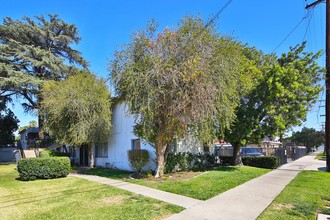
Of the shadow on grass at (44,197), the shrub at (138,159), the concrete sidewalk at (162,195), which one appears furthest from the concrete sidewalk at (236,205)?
the shrub at (138,159)

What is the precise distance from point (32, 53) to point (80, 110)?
14.0 metres

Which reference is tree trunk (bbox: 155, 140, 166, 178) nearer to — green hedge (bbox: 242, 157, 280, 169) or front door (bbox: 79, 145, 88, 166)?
green hedge (bbox: 242, 157, 280, 169)

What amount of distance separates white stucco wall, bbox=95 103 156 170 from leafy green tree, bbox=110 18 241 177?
179 inches

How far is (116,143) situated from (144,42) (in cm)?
932

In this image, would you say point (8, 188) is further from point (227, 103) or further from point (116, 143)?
point (227, 103)

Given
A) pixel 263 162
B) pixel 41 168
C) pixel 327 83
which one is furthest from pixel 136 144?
pixel 327 83

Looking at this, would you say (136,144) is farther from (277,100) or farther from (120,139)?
(277,100)

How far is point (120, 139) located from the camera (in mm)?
18094

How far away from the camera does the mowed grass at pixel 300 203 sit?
20.1ft

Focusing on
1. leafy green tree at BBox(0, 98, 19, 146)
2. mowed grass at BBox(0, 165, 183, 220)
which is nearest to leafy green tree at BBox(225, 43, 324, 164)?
mowed grass at BBox(0, 165, 183, 220)

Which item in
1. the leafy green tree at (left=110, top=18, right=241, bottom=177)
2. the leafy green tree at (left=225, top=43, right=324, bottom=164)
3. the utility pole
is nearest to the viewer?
the leafy green tree at (left=110, top=18, right=241, bottom=177)

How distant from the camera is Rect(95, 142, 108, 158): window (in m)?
20.1

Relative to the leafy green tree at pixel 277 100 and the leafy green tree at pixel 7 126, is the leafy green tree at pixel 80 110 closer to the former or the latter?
the leafy green tree at pixel 277 100

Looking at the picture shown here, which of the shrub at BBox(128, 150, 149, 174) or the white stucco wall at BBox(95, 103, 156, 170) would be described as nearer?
the shrub at BBox(128, 150, 149, 174)
